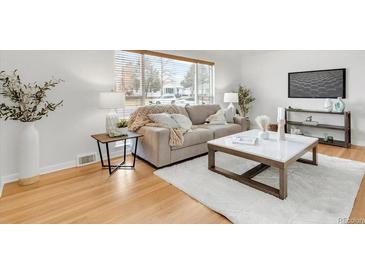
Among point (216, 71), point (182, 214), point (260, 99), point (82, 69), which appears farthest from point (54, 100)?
point (260, 99)

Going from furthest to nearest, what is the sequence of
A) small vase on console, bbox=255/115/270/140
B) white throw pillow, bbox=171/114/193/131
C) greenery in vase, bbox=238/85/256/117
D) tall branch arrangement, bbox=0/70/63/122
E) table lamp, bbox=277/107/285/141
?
1. greenery in vase, bbox=238/85/256/117
2. white throw pillow, bbox=171/114/193/131
3. small vase on console, bbox=255/115/270/140
4. table lamp, bbox=277/107/285/141
5. tall branch arrangement, bbox=0/70/63/122

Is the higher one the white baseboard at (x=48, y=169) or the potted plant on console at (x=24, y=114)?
the potted plant on console at (x=24, y=114)

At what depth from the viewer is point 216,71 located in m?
5.50

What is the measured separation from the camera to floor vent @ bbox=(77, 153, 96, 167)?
3188 mm

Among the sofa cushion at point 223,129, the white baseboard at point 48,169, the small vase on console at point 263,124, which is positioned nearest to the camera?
the white baseboard at point 48,169

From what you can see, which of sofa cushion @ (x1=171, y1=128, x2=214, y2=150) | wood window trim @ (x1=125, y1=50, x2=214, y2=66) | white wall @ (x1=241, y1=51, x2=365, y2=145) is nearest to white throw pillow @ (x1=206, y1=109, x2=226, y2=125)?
sofa cushion @ (x1=171, y1=128, x2=214, y2=150)

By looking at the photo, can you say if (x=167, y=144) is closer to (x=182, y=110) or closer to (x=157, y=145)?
(x=157, y=145)

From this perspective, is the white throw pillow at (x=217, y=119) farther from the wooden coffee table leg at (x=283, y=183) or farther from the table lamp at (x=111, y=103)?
the wooden coffee table leg at (x=283, y=183)

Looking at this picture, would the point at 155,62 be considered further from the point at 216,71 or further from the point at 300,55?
the point at 300,55

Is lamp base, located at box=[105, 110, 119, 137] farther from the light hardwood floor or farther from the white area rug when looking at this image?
the white area rug

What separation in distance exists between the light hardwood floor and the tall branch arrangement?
0.84 m

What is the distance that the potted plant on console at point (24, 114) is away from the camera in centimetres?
246

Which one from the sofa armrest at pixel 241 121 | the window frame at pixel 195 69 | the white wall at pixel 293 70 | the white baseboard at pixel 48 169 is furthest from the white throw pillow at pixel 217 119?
the white baseboard at pixel 48 169
